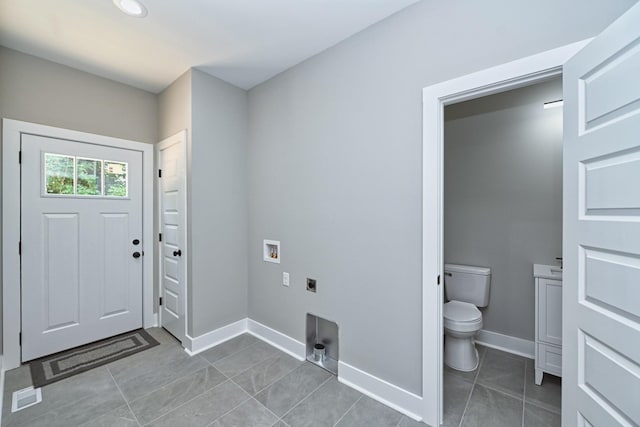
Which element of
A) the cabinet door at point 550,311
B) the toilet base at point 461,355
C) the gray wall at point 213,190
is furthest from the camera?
the gray wall at point 213,190

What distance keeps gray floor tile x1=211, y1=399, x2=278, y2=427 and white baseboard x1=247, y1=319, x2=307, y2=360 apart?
0.63 m

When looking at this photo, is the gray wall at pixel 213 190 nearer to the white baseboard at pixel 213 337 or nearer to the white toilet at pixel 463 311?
the white baseboard at pixel 213 337

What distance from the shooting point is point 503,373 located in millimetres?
2115

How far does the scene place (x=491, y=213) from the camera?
2.58 meters

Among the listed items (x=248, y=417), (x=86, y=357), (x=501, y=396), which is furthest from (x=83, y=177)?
(x=501, y=396)

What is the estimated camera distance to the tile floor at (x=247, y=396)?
164cm

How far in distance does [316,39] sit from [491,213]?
7.22 feet

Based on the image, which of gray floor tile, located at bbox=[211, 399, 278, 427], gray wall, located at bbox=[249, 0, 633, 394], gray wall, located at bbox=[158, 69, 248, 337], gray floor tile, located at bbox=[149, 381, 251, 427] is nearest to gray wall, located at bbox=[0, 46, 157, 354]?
gray wall, located at bbox=[158, 69, 248, 337]

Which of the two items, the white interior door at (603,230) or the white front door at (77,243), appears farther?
the white front door at (77,243)

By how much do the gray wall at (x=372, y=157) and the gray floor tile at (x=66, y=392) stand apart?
1359 millimetres

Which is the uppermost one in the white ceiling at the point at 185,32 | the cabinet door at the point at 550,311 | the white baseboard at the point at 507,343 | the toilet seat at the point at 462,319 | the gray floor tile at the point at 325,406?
the white ceiling at the point at 185,32

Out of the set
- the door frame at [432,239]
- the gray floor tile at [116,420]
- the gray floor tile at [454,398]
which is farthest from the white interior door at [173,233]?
the gray floor tile at [454,398]

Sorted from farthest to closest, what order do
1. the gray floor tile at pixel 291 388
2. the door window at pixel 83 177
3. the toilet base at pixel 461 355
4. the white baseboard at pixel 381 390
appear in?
the door window at pixel 83 177, the toilet base at pixel 461 355, the gray floor tile at pixel 291 388, the white baseboard at pixel 381 390

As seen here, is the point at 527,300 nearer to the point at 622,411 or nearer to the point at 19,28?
the point at 622,411
